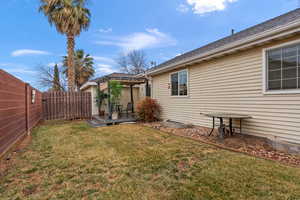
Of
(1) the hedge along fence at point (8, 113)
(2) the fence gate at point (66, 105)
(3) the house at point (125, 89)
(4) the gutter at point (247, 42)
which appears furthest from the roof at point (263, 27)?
(2) the fence gate at point (66, 105)

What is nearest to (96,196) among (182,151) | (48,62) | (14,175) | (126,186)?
(126,186)

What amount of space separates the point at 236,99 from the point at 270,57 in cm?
147

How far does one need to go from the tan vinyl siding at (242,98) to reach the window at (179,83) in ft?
0.93

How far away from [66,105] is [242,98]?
400 inches

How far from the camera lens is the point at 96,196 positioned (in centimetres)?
195

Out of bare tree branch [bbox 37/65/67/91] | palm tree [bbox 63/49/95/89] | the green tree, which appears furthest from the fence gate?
the green tree

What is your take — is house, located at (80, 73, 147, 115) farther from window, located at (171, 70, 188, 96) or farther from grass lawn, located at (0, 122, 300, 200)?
grass lawn, located at (0, 122, 300, 200)

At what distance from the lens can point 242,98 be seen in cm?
460

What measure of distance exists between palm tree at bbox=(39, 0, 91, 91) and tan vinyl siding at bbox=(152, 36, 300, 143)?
882 centimetres

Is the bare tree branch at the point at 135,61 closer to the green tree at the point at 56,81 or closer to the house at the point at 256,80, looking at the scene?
the green tree at the point at 56,81

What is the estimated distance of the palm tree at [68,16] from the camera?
9.91 m

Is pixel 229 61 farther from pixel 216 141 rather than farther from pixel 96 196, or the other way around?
pixel 96 196

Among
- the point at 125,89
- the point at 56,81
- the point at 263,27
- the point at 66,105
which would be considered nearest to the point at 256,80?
the point at 263,27

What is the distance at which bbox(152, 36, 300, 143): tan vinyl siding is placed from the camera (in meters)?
3.66
